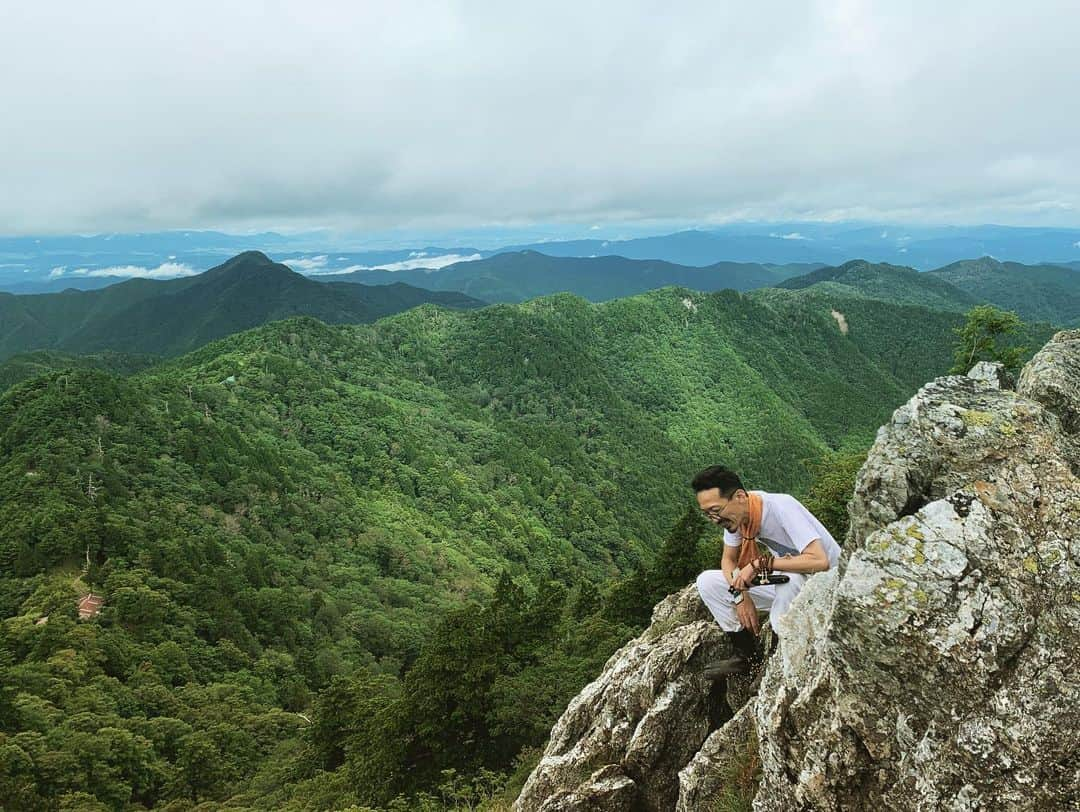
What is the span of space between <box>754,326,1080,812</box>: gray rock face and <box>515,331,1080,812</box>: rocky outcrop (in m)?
0.01

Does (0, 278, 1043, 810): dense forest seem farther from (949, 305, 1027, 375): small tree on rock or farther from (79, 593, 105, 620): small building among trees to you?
(949, 305, 1027, 375): small tree on rock

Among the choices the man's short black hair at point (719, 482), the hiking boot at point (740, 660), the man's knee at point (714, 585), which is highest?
the man's short black hair at point (719, 482)

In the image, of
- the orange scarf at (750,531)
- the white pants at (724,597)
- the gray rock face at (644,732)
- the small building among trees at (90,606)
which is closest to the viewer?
the orange scarf at (750,531)

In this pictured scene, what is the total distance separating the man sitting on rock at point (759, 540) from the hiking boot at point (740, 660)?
1.03 m

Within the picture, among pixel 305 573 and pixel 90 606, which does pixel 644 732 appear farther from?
pixel 305 573

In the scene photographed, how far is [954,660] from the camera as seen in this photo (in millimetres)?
5863

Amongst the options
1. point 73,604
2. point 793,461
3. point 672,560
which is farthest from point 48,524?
point 793,461

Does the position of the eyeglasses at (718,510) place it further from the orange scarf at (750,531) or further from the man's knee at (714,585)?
the man's knee at (714,585)

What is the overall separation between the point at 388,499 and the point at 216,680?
2484 inches

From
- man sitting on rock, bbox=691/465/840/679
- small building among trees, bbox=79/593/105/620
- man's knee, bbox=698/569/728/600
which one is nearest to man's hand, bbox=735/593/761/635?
man sitting on rock, bbox=691/465/840/679

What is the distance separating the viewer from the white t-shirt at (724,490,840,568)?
838 cm

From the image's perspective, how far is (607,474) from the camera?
580 ft

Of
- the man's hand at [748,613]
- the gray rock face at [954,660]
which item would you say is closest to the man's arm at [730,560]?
the man's hand at [748,613]

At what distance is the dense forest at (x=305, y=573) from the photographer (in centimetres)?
3481
